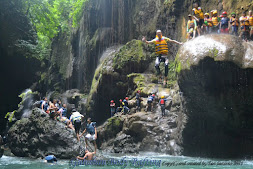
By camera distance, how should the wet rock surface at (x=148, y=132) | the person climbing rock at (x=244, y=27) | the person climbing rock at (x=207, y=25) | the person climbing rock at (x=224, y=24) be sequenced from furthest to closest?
the wet rock surface at (x=148, y=132) < the person climbing rock at (x=207, y=25) < the person climbing rock at (x=224, y=24) < the person climbing rock at (x=244, y=27)

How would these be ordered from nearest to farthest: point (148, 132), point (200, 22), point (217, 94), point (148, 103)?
1. point (217, 94)
2. point (200, 22)
3. point (148, 132)
4. point (148, 103)

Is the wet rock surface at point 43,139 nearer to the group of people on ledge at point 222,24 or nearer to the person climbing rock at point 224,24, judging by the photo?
the group of people on ledge at point 222,24

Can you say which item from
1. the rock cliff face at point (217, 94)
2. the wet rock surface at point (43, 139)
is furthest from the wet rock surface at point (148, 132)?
the wet rock surface at point (43, 139)

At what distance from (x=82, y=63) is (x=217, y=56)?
18.8 metres

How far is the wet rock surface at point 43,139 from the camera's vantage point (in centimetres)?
1074

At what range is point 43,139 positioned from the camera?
36.1ft

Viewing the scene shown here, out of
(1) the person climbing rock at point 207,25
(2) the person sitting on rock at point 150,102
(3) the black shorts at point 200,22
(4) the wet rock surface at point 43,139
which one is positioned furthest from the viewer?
(2) the person sitting on rock at point 150,102

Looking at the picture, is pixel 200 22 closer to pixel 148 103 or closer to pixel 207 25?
pixel 207 25

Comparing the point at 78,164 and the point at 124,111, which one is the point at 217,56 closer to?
the point at 78,164

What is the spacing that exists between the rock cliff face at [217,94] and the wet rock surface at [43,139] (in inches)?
184

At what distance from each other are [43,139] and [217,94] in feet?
21.7

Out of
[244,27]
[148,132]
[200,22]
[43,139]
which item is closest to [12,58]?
[43,139]

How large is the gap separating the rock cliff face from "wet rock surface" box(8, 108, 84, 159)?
4.68m

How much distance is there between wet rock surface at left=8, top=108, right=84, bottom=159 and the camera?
10742 mm
